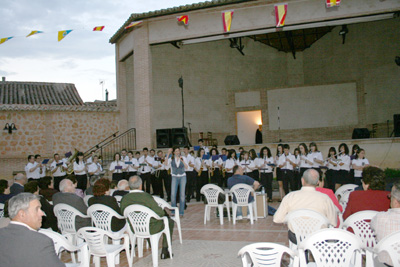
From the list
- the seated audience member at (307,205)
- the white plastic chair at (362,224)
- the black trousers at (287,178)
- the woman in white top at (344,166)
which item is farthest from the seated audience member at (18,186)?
the woman in white top at (344,166)

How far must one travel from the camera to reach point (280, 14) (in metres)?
13.3

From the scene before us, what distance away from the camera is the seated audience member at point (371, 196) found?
4.36 m

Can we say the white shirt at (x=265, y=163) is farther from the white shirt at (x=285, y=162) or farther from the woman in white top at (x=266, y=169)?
the white shirt at (x=285, y=162)

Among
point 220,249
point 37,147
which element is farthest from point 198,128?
point 220,249

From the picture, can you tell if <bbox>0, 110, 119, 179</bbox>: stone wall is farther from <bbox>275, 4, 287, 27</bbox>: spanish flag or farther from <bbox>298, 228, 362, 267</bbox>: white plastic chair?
<bbox>298, 228, 362, 267</bbox>: white plastic chair

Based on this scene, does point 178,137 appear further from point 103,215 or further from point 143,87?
point 103,215

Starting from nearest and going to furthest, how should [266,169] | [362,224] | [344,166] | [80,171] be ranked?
[362,224]
[344,166]
[266,169]
[80,171]

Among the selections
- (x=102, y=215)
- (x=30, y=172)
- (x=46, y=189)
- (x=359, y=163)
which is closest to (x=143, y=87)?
(x=30, y=172)

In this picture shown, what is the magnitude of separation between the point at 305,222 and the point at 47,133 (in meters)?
14.7

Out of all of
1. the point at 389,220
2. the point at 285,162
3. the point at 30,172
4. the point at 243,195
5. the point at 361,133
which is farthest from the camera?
the point at 361,133

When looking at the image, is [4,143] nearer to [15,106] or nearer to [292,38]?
[15,106]

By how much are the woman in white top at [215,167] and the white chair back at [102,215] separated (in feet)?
22.0

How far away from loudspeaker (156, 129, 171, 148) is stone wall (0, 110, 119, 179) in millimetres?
3662

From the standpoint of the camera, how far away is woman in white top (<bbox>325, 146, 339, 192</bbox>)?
33.1ft
